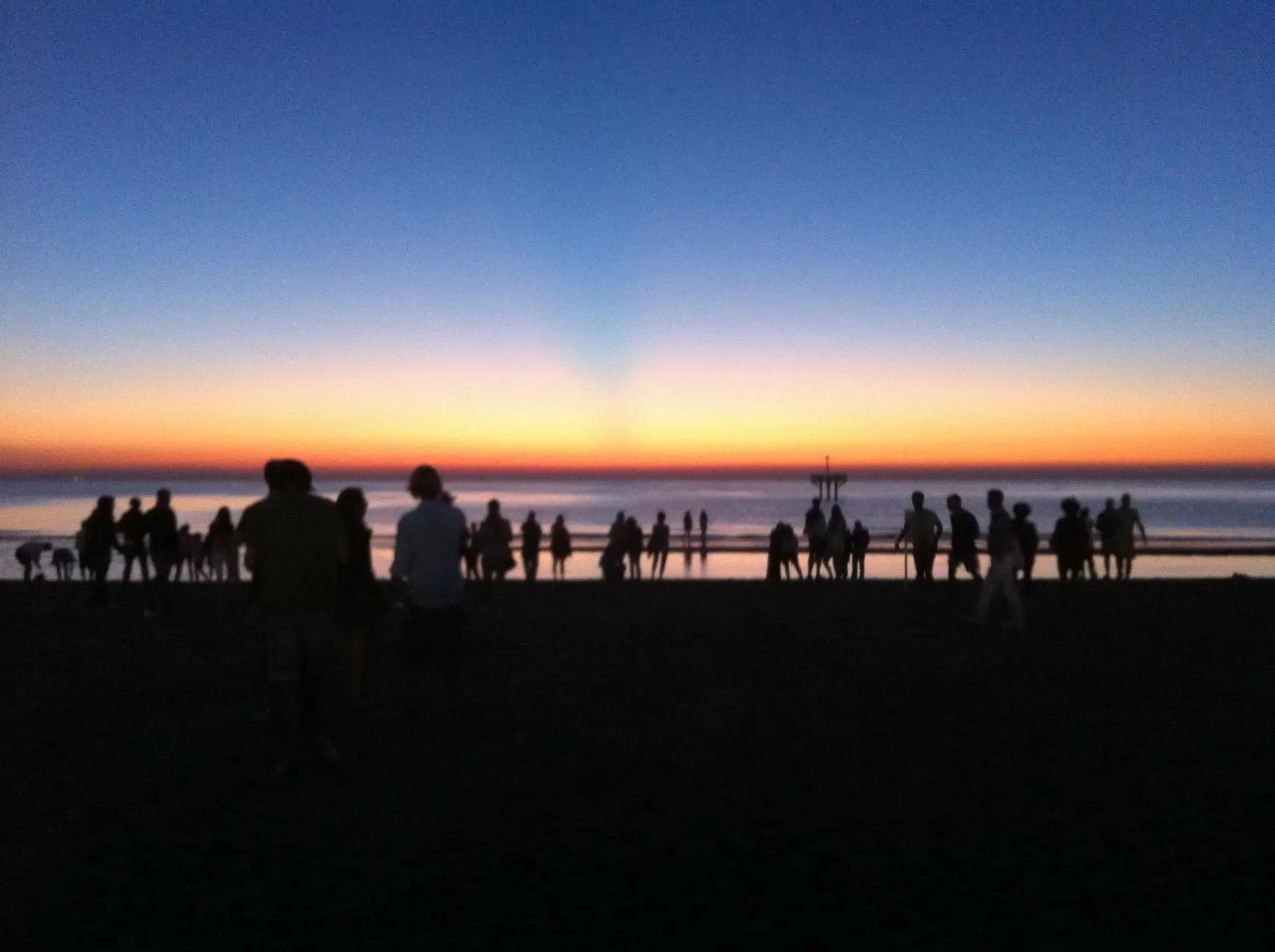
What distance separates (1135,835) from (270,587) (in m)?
4.98

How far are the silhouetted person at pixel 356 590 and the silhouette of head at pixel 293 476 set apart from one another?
1.60 meters

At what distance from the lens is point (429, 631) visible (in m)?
8.45

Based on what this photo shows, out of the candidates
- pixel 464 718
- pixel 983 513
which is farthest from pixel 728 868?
pixel 983 513

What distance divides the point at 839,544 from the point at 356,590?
53.8 feet

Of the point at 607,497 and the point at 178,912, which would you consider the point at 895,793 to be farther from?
the point at 607,497

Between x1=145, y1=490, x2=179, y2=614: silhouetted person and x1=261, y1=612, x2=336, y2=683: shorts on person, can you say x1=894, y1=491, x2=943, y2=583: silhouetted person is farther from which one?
x1=261, y1=612, x2=336, y2=683: shorts on person

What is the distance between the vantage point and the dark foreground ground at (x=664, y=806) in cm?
476

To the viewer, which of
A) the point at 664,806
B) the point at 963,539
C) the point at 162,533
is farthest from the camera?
the point at 963,539

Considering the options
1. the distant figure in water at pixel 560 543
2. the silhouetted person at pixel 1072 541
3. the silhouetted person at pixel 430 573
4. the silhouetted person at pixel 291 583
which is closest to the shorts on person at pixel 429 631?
the silhouetted person at pixel 430 573

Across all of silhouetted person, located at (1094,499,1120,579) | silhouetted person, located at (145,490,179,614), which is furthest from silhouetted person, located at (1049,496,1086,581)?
silhouetted person, located at (145,490,179,614)

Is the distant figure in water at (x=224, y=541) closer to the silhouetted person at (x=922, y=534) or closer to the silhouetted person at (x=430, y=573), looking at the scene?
the silhouetted person at (x=922, y=534)

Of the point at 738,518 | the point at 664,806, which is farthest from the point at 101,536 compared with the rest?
the point at 738,518

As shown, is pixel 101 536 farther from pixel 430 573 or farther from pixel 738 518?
pixel 738 518

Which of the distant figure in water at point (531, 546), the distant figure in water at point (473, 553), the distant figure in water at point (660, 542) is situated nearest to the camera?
the distant figure in water at point (473, 553)
